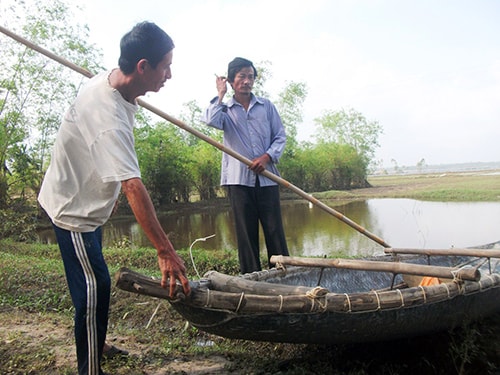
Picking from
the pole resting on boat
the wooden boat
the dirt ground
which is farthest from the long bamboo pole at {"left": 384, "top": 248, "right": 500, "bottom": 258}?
the dirt ground

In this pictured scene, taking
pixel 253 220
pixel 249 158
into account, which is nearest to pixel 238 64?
pixel 249 158

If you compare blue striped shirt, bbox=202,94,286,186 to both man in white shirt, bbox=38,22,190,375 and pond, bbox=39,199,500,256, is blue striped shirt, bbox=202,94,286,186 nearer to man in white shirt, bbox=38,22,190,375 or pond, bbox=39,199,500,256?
man in white shirt, bbox=38,22,190,375

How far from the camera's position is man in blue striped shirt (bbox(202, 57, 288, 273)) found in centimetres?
329

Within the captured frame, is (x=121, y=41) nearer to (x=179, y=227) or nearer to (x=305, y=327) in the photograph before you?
(x=305, y=327)

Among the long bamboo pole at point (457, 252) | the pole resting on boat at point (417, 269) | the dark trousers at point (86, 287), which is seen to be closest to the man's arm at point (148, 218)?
the dark trousers at point (86, 287)

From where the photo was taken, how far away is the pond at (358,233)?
7.24 meters

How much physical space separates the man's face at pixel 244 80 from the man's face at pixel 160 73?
5.14 ft

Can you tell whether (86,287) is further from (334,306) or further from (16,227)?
(16,227)

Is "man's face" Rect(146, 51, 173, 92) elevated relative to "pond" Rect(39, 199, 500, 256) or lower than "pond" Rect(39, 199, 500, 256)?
elevated

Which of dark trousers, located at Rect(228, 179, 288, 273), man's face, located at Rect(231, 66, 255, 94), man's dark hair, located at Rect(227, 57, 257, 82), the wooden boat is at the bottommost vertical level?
the wooden boat

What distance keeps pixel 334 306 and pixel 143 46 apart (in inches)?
54.6

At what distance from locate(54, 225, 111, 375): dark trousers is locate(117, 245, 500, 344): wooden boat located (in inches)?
11.7

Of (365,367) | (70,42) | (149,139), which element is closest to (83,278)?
(365,367)

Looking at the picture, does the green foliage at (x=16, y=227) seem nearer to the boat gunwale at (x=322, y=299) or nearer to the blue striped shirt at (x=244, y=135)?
the blue striped shirt at (x=244, y=135)
